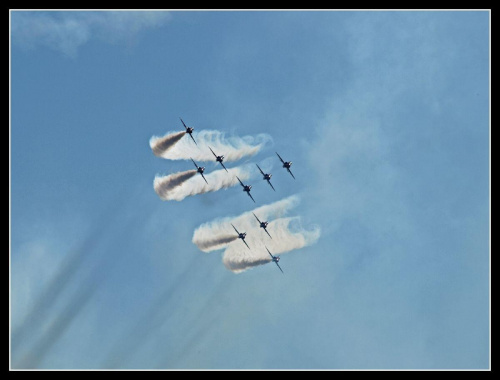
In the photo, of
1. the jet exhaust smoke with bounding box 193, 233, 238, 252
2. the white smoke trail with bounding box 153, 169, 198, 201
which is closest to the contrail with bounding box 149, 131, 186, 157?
the white smoke trail with bounding box 153, 169, 198, 201

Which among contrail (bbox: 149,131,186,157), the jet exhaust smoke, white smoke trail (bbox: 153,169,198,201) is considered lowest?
the jet exhaust smoke

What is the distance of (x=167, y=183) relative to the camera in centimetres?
14350

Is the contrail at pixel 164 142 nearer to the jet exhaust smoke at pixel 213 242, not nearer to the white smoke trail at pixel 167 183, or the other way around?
the white smoke trail at pixel 167 183

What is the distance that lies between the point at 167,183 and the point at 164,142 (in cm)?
686

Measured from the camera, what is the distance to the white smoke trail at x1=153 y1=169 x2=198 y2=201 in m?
143

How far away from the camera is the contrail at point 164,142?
139875 millimetres

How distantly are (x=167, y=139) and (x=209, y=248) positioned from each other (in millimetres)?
19005

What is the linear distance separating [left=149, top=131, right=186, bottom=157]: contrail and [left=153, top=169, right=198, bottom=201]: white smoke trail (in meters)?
4.39

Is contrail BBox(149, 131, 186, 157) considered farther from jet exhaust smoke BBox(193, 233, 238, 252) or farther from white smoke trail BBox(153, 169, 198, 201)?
jet exhaust smoke BBox(193, 233, 238, 252)

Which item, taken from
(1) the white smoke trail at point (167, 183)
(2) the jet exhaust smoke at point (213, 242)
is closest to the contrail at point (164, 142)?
(1) the white smoke trail at point (167, 183)

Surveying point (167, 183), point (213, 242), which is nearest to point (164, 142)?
point (167, 183)

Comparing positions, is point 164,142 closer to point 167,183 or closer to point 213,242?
point 167,183

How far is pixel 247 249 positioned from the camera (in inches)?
5901
